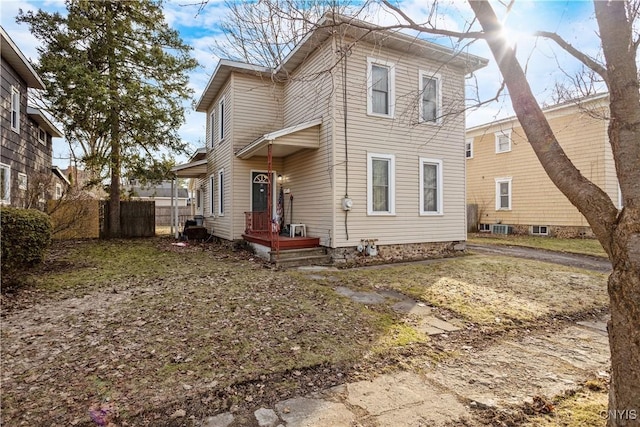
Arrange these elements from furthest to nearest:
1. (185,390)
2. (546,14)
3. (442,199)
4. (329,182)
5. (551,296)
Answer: (442,199), (329,182), (551,296), (546,14), (185,390)

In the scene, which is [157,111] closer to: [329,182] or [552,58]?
[329,182]

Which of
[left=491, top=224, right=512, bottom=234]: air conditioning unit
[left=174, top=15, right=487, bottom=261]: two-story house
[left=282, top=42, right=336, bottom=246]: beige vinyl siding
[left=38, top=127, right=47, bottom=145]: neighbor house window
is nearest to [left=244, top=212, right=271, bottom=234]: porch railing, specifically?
[left=174, top=15, right=487, bottom=261]: two-story house

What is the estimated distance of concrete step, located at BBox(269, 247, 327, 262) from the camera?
877cm

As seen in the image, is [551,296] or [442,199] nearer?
[551,296]

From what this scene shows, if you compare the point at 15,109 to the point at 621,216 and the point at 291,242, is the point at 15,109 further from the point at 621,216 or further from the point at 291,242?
the point at 621,216

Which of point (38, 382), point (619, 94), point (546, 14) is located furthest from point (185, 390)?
point (546, 14)

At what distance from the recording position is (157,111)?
14000 millimetres

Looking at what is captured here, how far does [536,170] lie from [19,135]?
2141 cm

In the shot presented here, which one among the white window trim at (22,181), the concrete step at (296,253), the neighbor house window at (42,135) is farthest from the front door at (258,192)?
the neighbor house window at (42,135)

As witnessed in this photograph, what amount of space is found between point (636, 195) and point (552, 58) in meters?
3.37

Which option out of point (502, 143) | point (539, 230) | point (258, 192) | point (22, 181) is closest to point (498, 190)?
point (502, 143)

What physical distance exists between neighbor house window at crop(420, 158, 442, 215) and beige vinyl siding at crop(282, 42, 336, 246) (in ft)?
10.2

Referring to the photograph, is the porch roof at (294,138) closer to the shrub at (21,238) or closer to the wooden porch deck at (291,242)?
the wooden porch deck at (291,242)

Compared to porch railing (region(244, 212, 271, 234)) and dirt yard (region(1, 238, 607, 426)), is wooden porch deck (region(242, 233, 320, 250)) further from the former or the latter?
dirt yard (region(1, 238, 607, 426))
